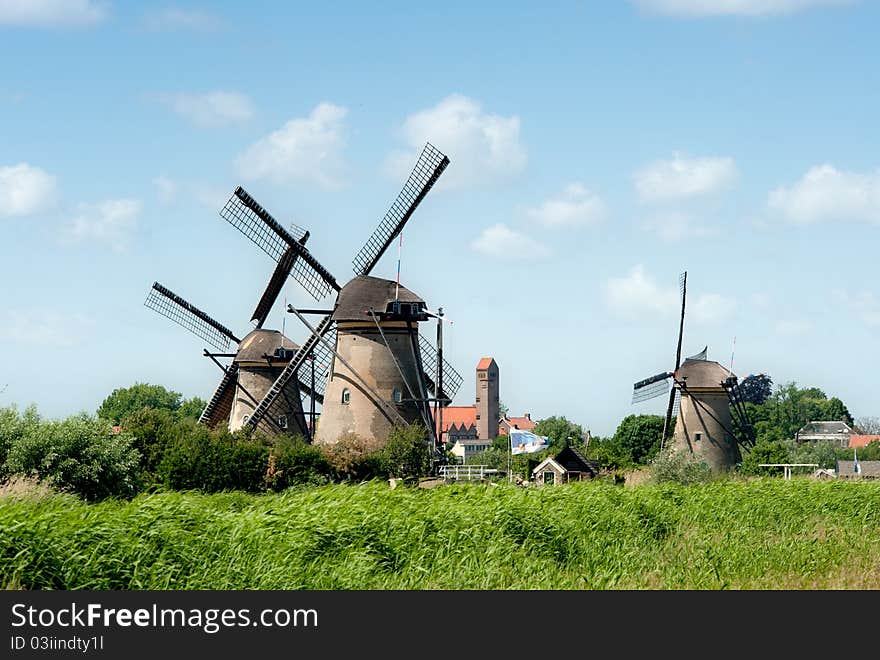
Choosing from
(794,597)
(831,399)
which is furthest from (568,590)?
(831,399)

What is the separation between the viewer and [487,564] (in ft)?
45.3

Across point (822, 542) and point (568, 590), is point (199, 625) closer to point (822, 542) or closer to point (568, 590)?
point (568, 590)

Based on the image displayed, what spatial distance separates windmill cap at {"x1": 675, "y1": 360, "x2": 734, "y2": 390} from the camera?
4834 centimetres

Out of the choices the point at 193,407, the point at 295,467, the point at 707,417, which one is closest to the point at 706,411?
the point at 707,417

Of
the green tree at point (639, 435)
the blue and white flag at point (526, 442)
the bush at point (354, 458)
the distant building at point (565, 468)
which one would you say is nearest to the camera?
the bush at point (354, 458)

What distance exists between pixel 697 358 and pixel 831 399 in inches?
3650

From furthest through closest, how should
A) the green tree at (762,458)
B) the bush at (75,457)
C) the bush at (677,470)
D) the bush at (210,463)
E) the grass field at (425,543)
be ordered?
the green tree at (762,458)
the bush at (677,470)
the bush at (210,463)
the bush at (75,457)
the grass field at (425,543)

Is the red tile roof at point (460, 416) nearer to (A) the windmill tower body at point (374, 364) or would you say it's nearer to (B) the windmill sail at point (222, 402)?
(B) the windmill sail at point (222, 402)

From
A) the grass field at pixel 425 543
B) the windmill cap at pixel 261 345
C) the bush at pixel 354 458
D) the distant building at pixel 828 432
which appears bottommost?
the grass field at pixel 425 543

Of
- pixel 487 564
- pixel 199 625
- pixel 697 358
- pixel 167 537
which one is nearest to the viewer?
pixel 199 625

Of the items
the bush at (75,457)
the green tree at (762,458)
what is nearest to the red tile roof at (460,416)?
the green tree at (762,458)

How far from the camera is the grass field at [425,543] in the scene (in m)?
11.4

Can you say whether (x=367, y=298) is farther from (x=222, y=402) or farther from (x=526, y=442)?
(x=526, y=442)

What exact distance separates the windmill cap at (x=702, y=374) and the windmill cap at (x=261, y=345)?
17.8 m
